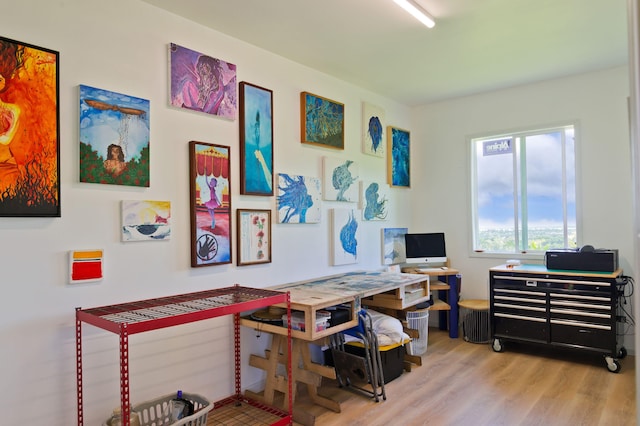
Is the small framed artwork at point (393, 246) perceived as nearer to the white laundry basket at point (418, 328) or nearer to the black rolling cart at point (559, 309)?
the white laundry basket at point (418, 328)

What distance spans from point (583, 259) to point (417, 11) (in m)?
2.72

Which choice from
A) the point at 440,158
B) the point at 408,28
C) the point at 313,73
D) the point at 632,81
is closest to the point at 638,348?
the point at 632,81

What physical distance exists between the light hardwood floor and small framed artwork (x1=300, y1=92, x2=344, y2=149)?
7.10 feet

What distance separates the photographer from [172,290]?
9.38 feet

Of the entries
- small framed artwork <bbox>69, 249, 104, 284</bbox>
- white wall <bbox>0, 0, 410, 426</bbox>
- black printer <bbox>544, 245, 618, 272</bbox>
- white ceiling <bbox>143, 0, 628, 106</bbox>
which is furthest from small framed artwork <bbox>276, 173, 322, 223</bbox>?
black printer <bbox>544, 245, 618, 272</bbox>

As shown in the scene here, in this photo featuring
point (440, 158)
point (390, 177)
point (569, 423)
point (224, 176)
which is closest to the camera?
point (569, 423)

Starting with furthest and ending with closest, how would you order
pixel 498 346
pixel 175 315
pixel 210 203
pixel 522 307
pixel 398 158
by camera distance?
pixel 398 158, pixel 498 346, pixel 522 307, pixel 210 203, pixel 175 315

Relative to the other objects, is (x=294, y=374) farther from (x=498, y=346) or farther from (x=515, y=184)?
(x=515, y=184)

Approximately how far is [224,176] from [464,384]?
2.49 meters

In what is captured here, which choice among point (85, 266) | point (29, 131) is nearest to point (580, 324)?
point (85, 266)

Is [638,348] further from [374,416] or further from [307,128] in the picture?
[307,128]

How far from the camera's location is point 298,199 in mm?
3760

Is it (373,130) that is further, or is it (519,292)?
(373,130)

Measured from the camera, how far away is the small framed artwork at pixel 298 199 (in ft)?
11.8
